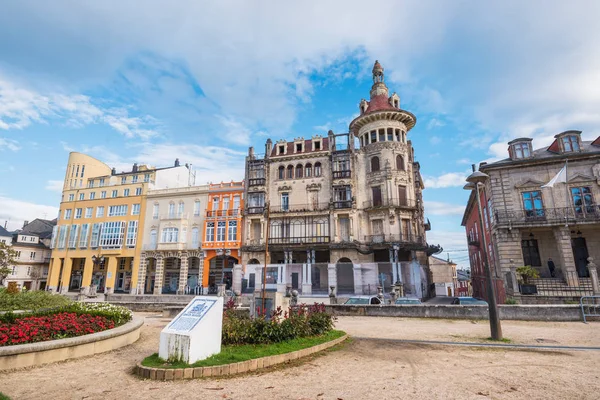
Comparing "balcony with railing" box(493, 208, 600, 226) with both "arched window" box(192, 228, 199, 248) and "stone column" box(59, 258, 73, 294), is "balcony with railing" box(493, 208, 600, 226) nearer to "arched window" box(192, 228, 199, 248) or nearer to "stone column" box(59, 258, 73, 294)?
"arched window" box(192, 228, 199, 248)

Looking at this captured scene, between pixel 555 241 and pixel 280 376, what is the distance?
26598 millimetres

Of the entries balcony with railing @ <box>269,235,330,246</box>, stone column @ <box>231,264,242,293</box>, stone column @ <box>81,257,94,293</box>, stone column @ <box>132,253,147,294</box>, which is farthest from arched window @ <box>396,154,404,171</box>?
stone column @ <box>81,257,94,293</box>

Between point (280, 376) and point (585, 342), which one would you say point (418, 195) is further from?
point (280, 376)

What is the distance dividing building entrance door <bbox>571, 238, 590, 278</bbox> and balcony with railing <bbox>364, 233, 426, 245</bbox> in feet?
40.4

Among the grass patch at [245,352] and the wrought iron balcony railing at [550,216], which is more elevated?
the wrought iron balcony railing at [550,216]

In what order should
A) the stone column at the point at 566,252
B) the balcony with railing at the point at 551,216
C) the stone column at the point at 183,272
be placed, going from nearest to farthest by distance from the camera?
the stone column at the point at 566,252 → the balcony with railing at the point at 551,216 → the stone column at the point at 183,272

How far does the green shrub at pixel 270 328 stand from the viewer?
29.0ft

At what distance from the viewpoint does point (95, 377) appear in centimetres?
688

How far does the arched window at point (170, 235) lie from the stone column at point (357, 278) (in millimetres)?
22148

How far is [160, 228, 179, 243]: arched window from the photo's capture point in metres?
39.5

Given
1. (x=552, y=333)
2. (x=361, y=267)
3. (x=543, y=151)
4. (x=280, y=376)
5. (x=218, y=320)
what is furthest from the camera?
(x=361, y=267)

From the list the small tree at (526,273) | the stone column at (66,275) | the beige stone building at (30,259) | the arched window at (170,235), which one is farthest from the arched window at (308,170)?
the beige stone building at (30,259)

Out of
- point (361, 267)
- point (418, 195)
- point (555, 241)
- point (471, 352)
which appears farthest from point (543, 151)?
point (471, 352)

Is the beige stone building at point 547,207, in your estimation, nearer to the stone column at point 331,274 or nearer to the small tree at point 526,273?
the small tree at point 526,273
